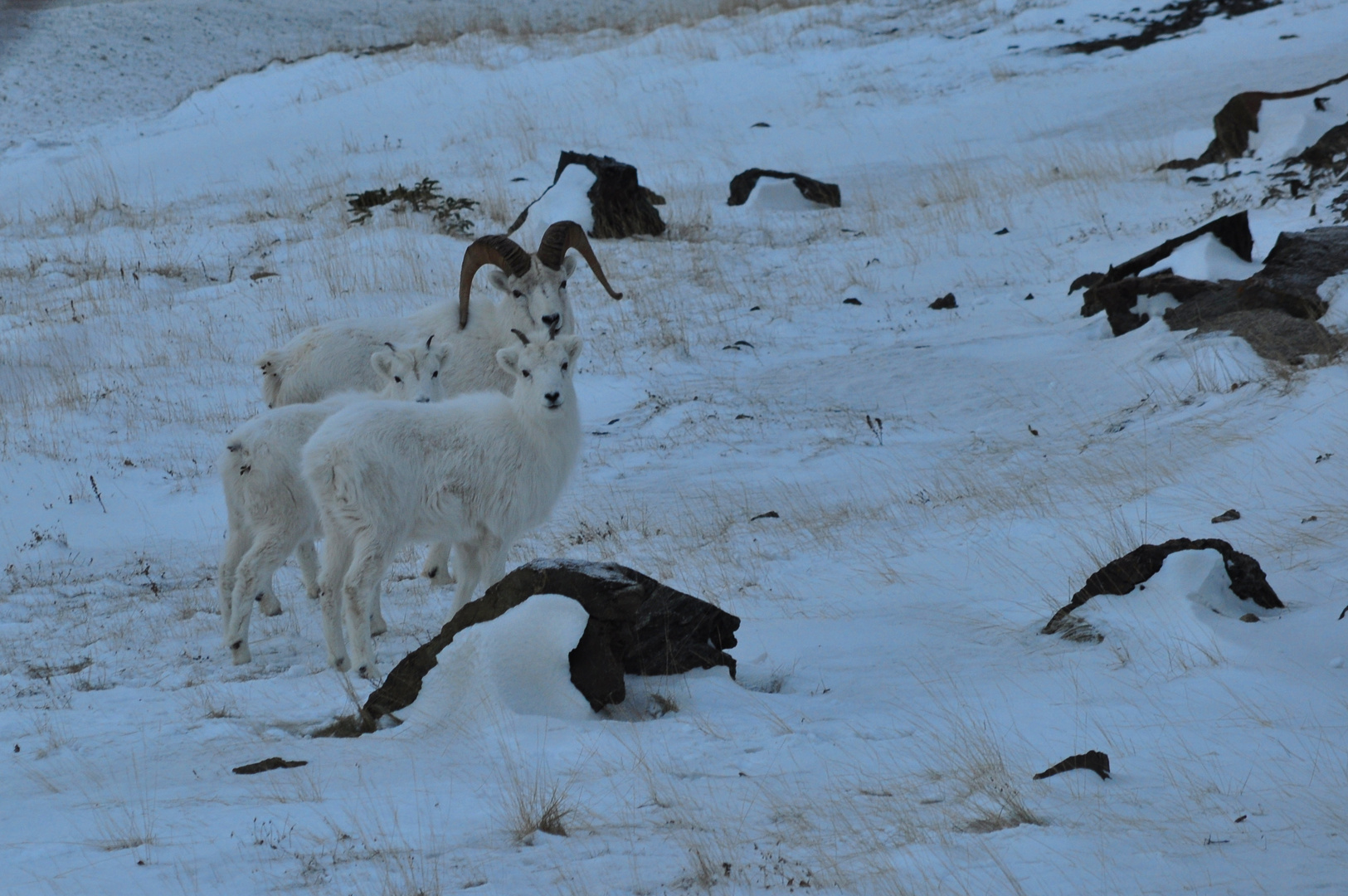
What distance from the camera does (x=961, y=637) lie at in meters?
6.66

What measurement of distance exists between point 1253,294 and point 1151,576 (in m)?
6.85

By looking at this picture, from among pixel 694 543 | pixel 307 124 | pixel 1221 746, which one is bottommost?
pixel 694 543

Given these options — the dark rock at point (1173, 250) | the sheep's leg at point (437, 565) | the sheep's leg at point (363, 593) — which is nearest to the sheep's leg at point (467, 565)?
the sheep's leg at point (363, 593)

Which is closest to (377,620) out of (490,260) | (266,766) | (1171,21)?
(266,766)

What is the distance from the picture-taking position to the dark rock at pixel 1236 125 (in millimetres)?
18614

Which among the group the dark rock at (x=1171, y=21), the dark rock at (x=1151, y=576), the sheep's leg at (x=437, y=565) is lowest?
the sheep's leg at (x=437, y=565)

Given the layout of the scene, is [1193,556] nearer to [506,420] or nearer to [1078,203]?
[506,420]

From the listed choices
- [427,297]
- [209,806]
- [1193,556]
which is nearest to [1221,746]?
[1193,556]

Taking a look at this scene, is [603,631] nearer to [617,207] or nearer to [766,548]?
[766,548]

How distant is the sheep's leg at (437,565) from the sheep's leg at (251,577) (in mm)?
1346

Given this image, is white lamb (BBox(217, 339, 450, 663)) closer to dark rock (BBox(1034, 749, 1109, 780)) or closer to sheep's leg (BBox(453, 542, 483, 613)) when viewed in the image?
sheep's leg (BBox(453, 542, 483, 613))

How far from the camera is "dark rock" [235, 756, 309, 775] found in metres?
5.07

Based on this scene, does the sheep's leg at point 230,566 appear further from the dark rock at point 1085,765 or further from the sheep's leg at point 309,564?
the dark rock at point 1085,765

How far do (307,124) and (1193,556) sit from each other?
1083 inches
